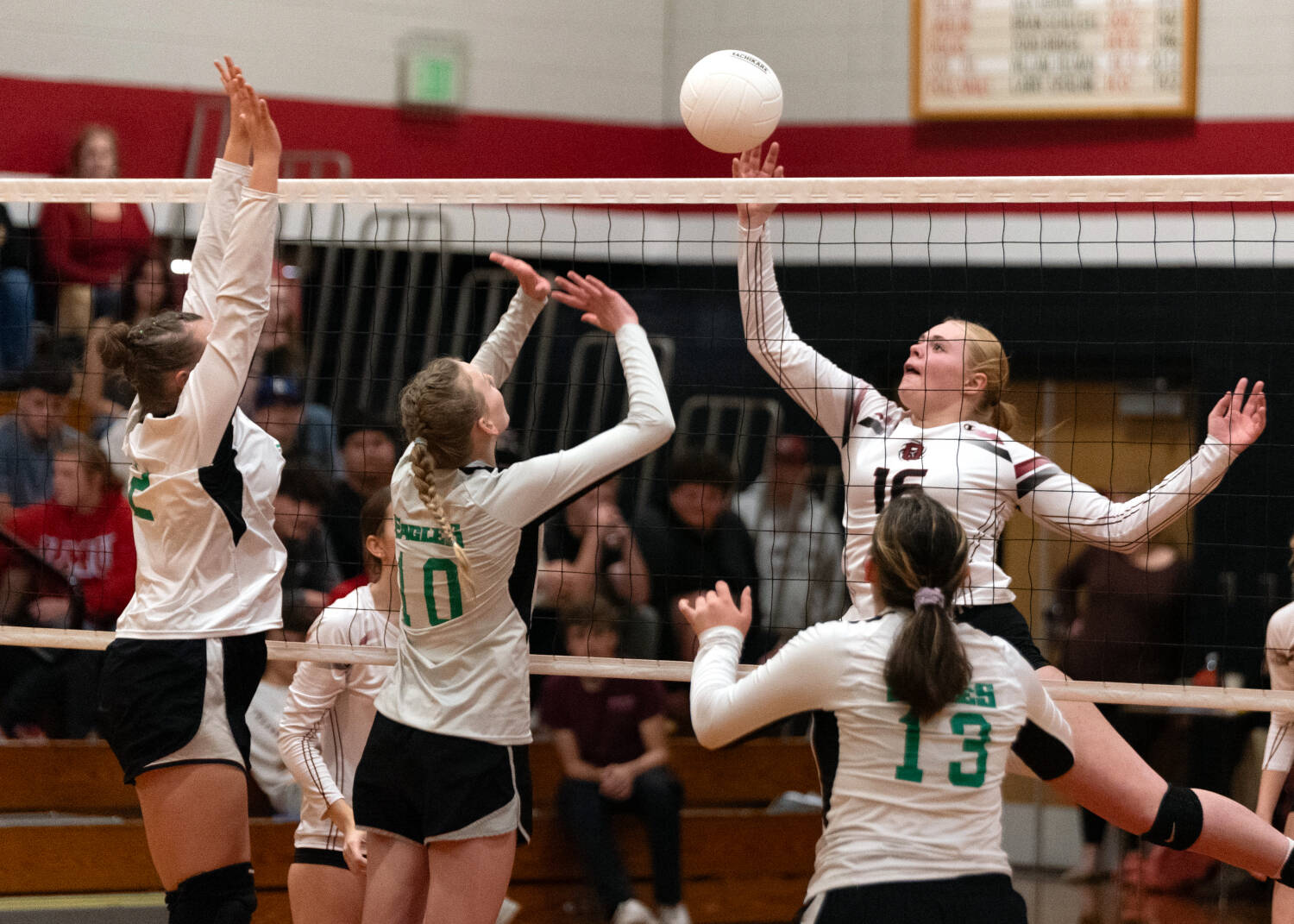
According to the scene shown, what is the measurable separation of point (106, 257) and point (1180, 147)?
20.2ft

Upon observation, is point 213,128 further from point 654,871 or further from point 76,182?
point 654,871

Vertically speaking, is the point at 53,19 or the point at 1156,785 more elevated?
the point at 53,19

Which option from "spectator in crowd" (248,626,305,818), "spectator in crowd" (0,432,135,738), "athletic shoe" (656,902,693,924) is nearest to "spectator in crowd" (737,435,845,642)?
"athletic shoe" (656,902,693,924)

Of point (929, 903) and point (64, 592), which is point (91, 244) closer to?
point (64, 592)

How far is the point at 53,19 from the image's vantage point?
8.21m

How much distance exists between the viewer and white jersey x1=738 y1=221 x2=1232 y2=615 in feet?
12.1

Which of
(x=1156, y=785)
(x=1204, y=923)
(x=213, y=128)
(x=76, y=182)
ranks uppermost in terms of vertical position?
(x=213, y=128)

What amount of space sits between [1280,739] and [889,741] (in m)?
2.37

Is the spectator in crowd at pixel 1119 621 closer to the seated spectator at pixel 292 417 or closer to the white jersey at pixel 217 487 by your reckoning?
the seated spectator at pixel 292 417

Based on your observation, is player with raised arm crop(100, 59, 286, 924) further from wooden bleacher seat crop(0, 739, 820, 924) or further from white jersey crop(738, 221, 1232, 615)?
wooden bleacher seat crop(0, 739, 820, 924)

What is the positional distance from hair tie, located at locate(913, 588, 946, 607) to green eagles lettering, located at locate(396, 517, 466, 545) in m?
1.06

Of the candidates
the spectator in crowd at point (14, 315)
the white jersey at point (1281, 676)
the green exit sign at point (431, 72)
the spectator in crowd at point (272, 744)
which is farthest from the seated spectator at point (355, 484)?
the white jersey at point (1281, 676)

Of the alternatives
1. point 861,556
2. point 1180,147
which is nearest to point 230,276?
point 861,556

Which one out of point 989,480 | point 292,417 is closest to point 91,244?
point 292,417
